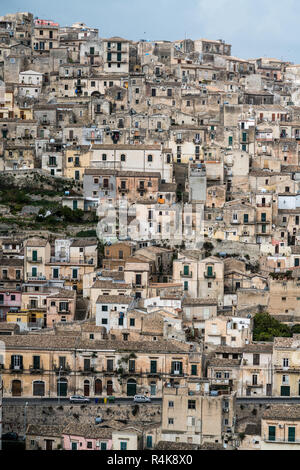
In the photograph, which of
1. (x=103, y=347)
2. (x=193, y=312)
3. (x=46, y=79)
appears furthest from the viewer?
(x=46, y=79)

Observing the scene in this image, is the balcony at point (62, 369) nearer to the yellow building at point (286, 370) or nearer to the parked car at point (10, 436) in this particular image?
the parked car at point (10, 436)

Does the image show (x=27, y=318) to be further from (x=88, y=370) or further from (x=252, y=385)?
(x=252, y=385)

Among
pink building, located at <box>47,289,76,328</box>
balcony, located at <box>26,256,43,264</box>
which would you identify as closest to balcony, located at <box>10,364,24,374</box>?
pink building, located at <box>47,289,76,328</box>

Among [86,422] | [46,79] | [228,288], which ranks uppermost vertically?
[46,79]

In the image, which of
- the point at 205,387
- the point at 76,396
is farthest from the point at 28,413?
the point at 205,387

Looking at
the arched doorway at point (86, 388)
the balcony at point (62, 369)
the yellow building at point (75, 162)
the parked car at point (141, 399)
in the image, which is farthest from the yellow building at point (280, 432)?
the yellow building at point (75, 162)

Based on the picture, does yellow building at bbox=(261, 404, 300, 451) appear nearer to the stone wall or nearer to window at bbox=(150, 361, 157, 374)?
the stone wall
